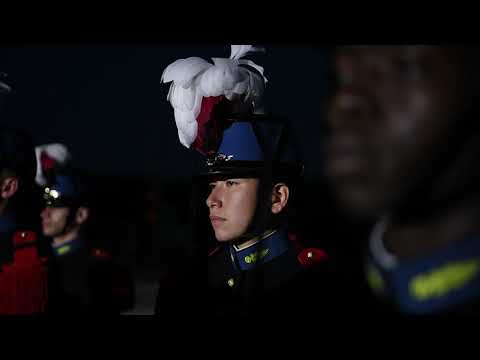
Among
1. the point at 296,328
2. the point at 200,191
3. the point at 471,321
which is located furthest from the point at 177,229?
the point at 471,321

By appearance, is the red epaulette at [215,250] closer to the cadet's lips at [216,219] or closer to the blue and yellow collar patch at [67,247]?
the cadet's lips at [216,219]

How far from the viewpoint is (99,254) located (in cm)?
443

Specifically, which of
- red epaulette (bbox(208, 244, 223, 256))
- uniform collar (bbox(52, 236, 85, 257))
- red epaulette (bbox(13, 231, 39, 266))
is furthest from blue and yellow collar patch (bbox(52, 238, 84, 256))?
red epaulette (bbox(208, 244, 223, 256))

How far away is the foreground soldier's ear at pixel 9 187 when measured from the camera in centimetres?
342

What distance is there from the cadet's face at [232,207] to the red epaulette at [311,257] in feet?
0.83

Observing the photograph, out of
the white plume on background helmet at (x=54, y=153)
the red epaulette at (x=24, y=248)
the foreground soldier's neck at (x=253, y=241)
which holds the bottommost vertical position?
the red epaulette at (x=24, y=248)

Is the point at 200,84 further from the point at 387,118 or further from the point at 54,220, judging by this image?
the point at 54,220

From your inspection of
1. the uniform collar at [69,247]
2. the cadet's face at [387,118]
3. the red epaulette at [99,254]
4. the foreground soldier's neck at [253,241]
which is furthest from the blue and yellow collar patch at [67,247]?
the cadet's face at [387,118]

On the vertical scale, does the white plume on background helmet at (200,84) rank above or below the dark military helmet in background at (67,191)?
above

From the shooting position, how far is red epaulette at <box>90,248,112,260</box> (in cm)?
440

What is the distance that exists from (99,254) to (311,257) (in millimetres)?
2351

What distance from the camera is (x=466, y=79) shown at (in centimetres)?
122

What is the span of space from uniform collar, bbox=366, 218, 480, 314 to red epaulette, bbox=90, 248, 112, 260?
3.32 metres

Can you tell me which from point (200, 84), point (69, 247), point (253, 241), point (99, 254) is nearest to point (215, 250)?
point (253, 241)
